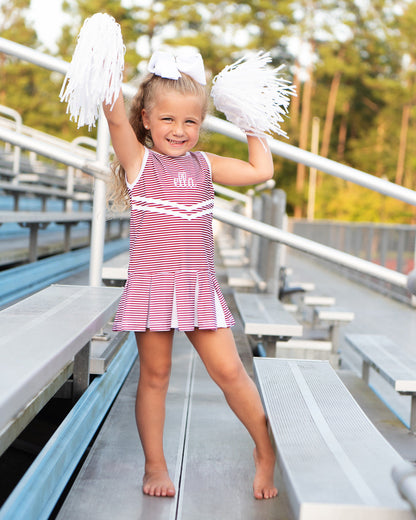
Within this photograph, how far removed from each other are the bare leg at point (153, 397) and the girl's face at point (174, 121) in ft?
1.63

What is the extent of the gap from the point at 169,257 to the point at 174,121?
36cm

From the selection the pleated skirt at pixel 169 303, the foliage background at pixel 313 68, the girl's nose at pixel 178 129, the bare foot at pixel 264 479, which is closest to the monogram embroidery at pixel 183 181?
the girl's nose at pixel 178 129

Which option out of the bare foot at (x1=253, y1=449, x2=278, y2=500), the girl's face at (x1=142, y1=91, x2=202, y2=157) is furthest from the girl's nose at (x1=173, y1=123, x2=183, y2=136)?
the bare foot at (x1=253, y1=449, x2=278, y2=500)

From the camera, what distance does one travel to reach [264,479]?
73.5 inches

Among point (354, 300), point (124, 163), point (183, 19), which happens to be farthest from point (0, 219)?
point (183, 19)

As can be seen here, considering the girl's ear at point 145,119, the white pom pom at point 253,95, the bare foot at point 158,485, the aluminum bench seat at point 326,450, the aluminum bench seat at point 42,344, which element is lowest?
the bare foot at point 158,485

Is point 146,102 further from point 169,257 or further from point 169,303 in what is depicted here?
point 169,303

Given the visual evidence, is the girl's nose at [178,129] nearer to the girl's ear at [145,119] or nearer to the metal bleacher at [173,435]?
the girl's ear at [145,119]

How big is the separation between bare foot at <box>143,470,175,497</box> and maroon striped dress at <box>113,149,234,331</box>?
381 mm

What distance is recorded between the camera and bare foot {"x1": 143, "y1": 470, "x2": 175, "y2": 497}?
1.83m

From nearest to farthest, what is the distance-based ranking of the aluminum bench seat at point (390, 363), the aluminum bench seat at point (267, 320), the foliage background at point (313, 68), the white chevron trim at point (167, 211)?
the white chevron trim at point (167, 211), the aluminum bench seat at point (390, 363), the aluminum bench seat at point (267, 320), the foliage background at point (313, 68)

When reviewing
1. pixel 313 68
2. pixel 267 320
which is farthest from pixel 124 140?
pixel 313 68

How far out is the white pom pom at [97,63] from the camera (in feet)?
5.70

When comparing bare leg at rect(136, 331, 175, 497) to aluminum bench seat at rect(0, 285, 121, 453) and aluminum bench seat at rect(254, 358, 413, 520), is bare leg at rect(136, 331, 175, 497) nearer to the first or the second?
aluminum bench seat at rect(0, 285, 121, 453)
